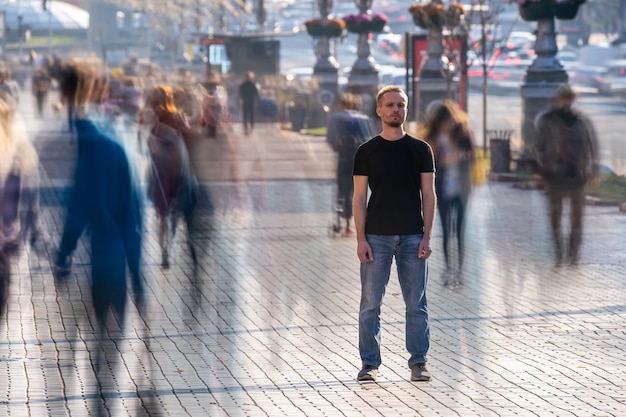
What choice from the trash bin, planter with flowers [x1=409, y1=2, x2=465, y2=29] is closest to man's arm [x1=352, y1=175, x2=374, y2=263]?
the trash bin

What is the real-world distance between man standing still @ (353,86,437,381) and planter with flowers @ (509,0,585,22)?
17.6 metres

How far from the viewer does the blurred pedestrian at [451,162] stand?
1319cm

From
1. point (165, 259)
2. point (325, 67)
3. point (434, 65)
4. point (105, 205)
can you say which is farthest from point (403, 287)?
point (325, 67)

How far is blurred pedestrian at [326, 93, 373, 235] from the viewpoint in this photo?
16.5 meters

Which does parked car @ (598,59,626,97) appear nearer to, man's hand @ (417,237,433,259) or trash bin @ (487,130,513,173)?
trash bin @ (487,130,513,173)

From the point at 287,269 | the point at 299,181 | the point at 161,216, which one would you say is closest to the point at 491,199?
the point at 299,181

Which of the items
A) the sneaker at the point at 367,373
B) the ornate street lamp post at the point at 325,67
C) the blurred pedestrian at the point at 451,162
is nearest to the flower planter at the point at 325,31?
the ornate street lamp post at the point at 325,67

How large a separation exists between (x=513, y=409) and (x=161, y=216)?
19.0 feet

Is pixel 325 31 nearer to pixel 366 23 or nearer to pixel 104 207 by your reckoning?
pixel 366 23

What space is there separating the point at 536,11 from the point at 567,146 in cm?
1265

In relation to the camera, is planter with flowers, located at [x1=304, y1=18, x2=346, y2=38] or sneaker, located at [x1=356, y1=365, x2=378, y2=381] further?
planter with flowers, located at [x1=304, y1=18, x2=346, y2=38]

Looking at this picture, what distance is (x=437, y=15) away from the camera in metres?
29.8

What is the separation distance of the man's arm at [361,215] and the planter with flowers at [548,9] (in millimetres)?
17657

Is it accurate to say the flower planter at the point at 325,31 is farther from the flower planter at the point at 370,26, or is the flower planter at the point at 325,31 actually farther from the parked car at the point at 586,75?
the parked car at the point at 586,75
